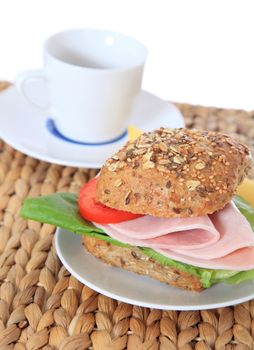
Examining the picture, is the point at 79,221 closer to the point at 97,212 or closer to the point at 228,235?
the point at 97,212

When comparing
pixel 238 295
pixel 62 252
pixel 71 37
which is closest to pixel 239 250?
pixel 238 295

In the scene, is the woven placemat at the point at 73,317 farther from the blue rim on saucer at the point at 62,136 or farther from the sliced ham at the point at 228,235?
the blue rim on saucer at the point at 62,136

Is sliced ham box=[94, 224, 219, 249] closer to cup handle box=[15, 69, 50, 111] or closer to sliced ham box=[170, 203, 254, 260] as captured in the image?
sliced ham box=[170, 203, 254, 260]

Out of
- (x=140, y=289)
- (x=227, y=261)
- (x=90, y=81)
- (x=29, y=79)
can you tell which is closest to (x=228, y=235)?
(x=227, y=261)

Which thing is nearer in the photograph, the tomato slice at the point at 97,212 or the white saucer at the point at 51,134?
the tomato slice at the point at 97,212

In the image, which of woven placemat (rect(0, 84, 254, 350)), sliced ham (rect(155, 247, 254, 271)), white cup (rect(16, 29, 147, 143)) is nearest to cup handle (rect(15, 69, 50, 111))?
white cup (rect(16, 29, 147, 143))

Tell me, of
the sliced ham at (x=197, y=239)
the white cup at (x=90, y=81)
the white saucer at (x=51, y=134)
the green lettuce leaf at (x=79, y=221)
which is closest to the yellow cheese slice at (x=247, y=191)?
the green lettuce leaf at (x=79, y=221)

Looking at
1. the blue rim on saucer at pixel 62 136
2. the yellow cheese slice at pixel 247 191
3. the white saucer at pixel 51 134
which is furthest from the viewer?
the blue rim on saucer at pixel 62 136
